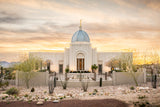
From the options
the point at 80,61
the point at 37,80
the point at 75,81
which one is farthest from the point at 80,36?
the point at 37,80

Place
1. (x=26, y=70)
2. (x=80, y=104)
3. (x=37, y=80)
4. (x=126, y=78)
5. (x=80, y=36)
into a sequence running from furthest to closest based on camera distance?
(x=80, y=36), (x=126, y=78), (x=37, y=80), (x=26, y=70), (x=80, y=104)

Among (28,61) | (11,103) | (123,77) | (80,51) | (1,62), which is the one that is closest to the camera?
(11,103)

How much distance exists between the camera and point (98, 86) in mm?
16562

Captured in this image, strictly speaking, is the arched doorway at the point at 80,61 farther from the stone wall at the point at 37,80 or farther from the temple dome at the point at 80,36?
the stone wall at the point at 37,80

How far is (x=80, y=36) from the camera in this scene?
29.7 m

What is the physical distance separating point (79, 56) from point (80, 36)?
12.6ft

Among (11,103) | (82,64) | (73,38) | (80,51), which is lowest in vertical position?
(11,103)

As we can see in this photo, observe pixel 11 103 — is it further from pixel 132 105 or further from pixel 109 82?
pixel 109 82

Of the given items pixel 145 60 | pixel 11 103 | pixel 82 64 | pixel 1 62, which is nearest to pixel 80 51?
pixel 82 64

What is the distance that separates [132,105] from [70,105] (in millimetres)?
3582

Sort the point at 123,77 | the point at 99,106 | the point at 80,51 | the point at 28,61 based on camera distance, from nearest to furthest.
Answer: the point at 99,106 < the point at 28,61 < the point at 123,77 < the point at 80,51

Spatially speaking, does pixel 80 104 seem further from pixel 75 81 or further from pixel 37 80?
pixel 37 80

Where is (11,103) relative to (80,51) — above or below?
below

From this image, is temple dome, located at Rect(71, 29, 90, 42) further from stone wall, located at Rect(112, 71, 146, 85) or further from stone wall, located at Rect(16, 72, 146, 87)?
stone wall, located at Rect(16, 72, 146, 87)
